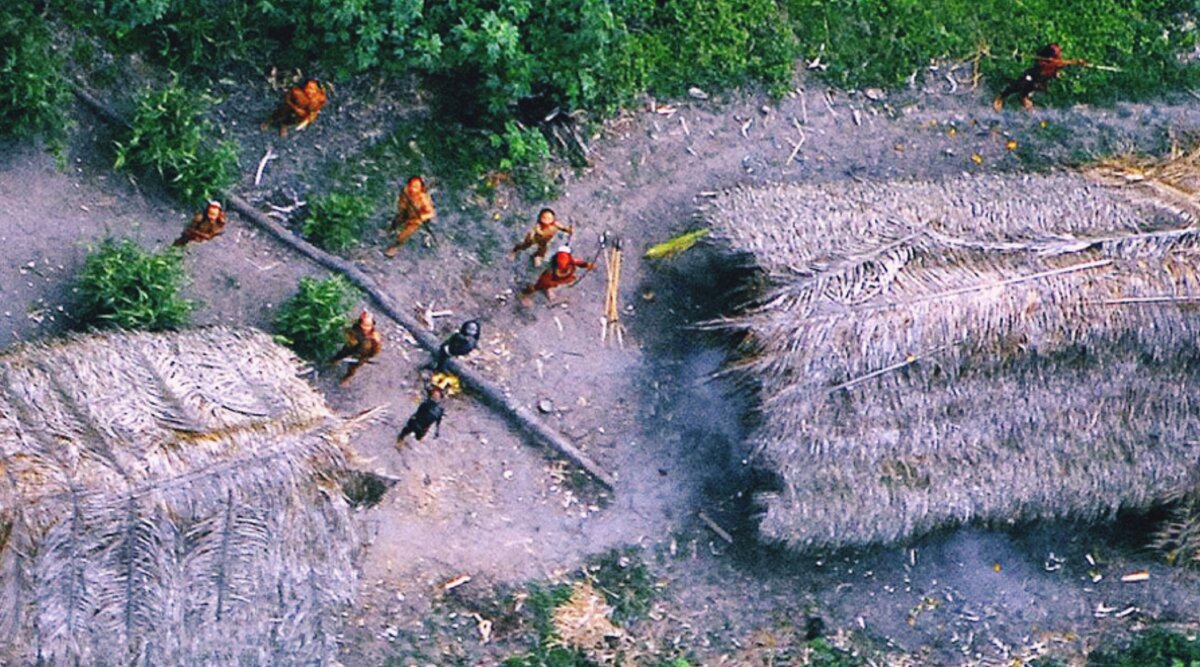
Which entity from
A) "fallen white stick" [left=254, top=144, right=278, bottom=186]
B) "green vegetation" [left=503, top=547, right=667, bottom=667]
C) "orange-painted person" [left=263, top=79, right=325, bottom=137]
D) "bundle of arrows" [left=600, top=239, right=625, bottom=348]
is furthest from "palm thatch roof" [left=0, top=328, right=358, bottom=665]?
"bundle of arrows" [left=600, top=239, right=625, bottom=348]

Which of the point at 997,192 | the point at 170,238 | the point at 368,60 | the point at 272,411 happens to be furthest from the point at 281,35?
the point at 997,192

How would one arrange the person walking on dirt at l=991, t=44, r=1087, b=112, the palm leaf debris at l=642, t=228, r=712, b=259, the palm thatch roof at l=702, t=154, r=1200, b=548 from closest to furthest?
the palm thatch roof at l=702, t=154, r=1200, b=548
the palm leaf debris at l=642, t=228, r=712, b=259
the person walking on dirt at l=991, t=44, r=1087, b=112

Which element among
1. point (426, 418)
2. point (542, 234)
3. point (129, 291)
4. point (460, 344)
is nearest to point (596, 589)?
point (426, 418)

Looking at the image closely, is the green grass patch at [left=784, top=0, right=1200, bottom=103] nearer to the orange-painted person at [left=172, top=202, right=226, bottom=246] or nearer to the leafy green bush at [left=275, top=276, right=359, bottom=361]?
the leafy green bush at [left=275, top=276, right=359, bottom=361]

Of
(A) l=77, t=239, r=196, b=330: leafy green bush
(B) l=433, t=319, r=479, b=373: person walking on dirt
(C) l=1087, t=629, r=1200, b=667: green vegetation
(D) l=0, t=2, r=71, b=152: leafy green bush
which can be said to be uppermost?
(D) l=0, t=2, r=71, b=152: leafy green bush

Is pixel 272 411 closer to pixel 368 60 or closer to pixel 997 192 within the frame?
pixel 368 60

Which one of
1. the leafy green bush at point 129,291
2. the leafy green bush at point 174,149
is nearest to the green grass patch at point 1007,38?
the leafy green bush at point 174,149
